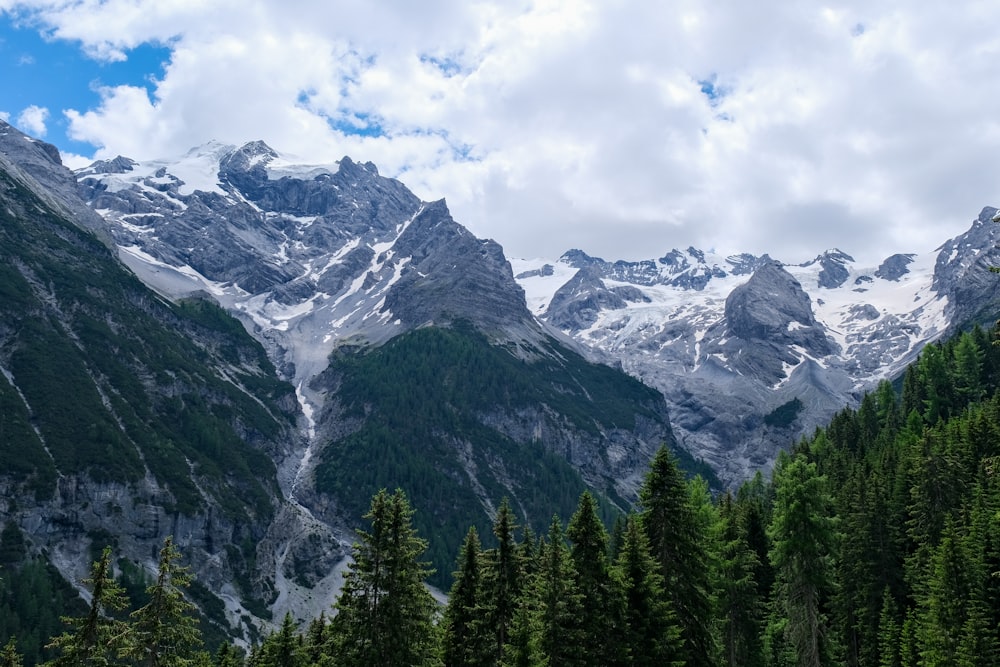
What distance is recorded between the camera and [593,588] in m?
34.1

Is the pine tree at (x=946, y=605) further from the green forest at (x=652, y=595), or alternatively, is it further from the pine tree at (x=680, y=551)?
the pine tree at (x=680, y=551)

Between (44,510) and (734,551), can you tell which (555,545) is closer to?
(734,551)

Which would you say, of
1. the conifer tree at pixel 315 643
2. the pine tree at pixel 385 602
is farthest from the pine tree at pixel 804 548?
the conifer tree at pixel 315 643

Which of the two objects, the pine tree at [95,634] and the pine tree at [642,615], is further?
the pine tree at [642,615]

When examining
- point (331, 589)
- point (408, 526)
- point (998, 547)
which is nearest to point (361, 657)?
point (408, 526)

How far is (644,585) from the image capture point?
111 feet

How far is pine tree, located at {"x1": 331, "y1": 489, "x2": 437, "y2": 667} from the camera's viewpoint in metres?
32.8

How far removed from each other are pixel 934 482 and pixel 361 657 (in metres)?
44.2

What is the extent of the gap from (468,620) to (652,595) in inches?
403

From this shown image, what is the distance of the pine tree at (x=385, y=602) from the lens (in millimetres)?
32781

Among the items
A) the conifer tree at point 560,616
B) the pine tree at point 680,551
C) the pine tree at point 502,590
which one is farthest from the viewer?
the pine tree at point 502,590

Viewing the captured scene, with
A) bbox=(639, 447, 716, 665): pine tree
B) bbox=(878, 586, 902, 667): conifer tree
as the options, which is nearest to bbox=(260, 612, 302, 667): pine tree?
bbox=(639, 447, 716, 665): pine tree

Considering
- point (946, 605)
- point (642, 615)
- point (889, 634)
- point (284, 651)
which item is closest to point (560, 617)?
point (642, 615)

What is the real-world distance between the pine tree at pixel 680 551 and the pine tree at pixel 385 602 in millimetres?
10843
